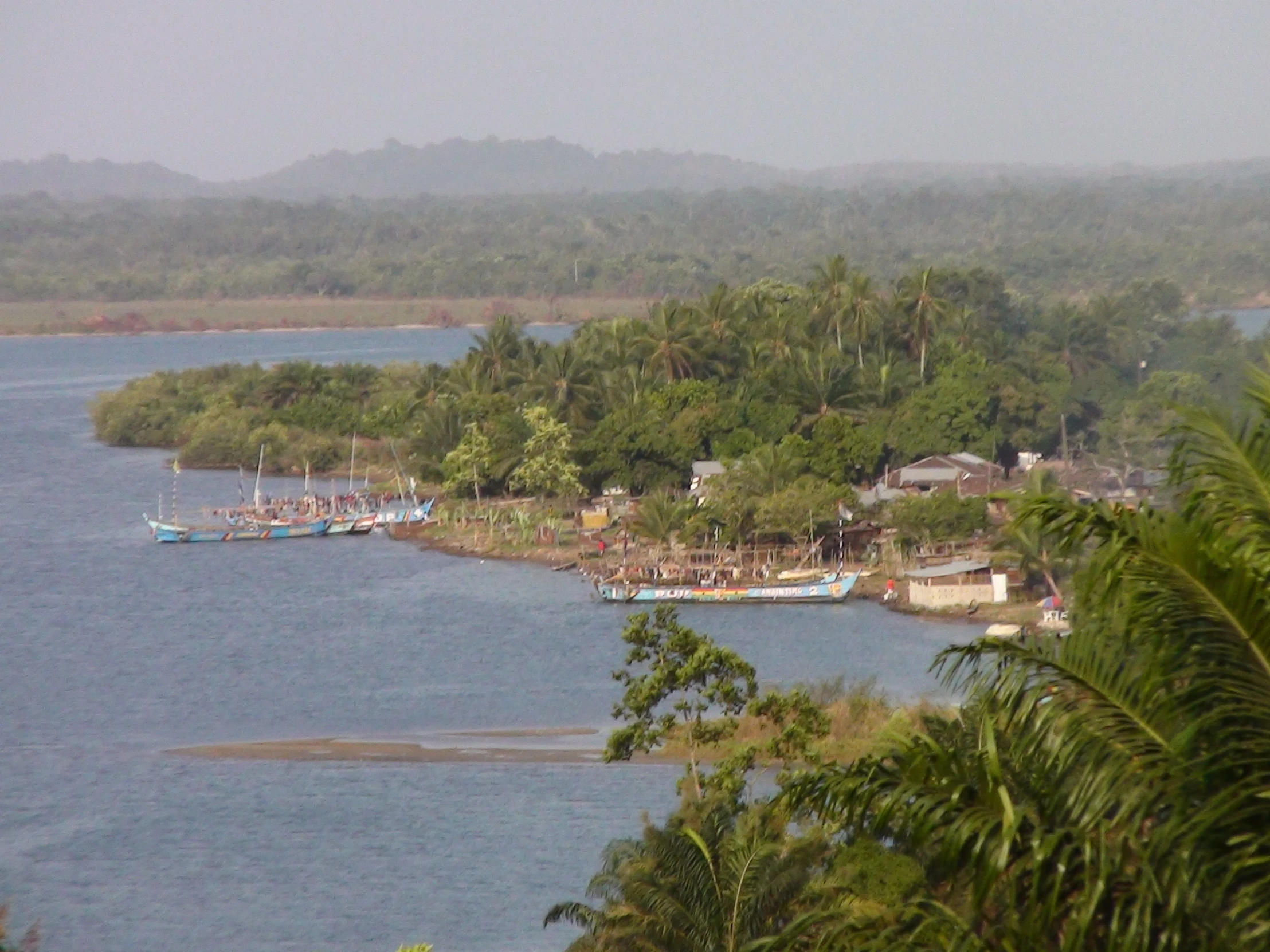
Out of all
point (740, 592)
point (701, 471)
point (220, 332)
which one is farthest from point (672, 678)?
point (220, 332)

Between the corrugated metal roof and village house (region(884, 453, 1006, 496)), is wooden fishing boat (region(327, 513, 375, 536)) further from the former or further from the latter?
the corrugated metal roof

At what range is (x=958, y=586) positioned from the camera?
37.9 meters

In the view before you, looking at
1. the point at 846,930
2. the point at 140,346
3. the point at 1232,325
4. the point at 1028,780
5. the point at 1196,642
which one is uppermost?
Answer: the point at 1196,642

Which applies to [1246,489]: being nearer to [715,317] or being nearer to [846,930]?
[846,930]

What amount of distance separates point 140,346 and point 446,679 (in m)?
123

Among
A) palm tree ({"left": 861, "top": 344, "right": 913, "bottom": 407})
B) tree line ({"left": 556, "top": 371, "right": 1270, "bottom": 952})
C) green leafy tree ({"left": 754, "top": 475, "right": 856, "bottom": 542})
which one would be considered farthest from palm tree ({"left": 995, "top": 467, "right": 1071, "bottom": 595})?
tree line ({"left": 556, "top": 371, "right": 1270, "bottom": 952})

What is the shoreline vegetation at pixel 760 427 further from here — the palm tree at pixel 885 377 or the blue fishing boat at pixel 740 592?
the blue fishing boat at pixel 740 592

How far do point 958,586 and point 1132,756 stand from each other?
3357 cm

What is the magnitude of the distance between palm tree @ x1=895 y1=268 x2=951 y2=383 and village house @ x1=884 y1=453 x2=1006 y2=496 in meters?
8.68

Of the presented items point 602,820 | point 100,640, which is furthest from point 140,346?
point 602,820

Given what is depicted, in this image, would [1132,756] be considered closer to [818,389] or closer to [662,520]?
[662,520]

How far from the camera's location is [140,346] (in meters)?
151

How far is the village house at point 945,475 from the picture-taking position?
159 ft

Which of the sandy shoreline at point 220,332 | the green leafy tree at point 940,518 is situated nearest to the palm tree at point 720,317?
the green leafy tree at point 940,518
